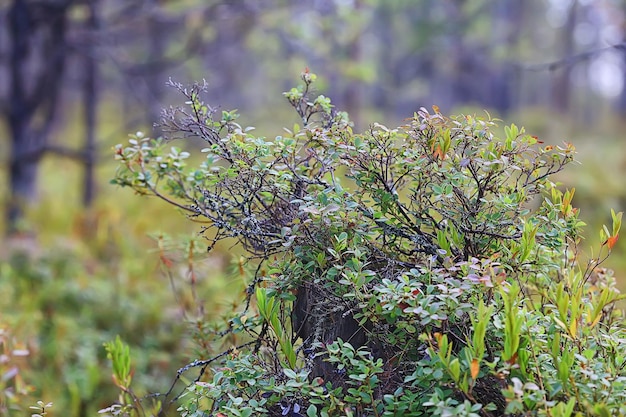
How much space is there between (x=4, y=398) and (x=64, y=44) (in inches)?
191

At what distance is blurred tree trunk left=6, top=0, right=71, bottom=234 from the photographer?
6766 millimetres

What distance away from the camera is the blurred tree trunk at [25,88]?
6.77m

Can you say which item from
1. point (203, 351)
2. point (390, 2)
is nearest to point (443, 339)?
point (203, 351)

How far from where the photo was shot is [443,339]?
146 centimetres

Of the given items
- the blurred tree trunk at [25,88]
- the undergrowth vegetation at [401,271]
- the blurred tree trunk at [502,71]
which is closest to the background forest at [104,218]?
the blurred tree trunk at [25,88]

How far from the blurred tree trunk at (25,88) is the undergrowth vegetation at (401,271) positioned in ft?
17.4

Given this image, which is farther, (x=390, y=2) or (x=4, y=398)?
(x=390, y=2)

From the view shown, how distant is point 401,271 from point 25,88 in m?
6.69

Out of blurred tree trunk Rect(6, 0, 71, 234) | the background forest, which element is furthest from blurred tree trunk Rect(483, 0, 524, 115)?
blurred tree trunk Rect(6, 0, 71, 234)

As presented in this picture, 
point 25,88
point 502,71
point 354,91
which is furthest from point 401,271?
point 502,71

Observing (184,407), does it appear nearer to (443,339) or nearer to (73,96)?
(443,339)

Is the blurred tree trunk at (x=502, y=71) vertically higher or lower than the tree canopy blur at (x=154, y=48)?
higher

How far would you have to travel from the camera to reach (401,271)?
1822 millimetres

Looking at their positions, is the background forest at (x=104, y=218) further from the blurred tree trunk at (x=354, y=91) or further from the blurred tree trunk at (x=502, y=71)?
the blurred tree trunk at (x=502, y=71)
